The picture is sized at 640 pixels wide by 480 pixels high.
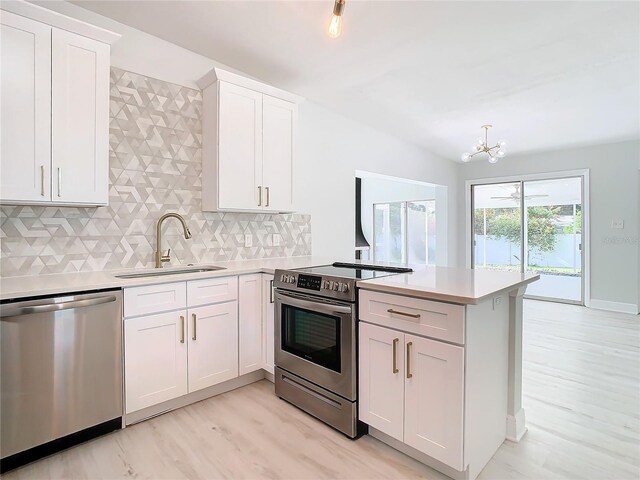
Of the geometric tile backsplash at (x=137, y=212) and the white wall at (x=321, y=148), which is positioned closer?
the geometric tile backsplash at (x=137, y=212)

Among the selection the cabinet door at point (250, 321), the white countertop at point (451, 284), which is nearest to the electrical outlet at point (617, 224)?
the white countertop at point (451, 284)

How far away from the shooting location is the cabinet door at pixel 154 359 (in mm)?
2086

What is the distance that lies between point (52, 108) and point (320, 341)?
2125mm

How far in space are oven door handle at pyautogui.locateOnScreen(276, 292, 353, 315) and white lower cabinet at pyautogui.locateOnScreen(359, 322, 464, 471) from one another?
14 centimetres

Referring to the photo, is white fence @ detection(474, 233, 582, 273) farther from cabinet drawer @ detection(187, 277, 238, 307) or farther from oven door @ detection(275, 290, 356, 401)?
cabinet drawer @ detection(187, 277, 238, 307)

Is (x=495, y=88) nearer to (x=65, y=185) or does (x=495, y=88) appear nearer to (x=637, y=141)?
(x=637, y=141)

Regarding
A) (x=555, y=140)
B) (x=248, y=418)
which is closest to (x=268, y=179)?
(x=248, y=418)

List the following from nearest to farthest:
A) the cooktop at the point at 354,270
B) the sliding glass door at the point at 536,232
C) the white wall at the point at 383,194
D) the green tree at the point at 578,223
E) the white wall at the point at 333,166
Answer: the cooktop at the point at 354,270 → the white wall at the point at 333,166 → the green tree at the point at 578,223 → the sliding glass door at the point at 536,232 → the white wall at the point at 383,194

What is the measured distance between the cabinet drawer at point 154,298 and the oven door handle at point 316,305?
666mm

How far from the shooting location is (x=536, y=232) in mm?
6125

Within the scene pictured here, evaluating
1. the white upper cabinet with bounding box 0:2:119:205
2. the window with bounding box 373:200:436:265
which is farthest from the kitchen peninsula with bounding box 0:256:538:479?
the window with bounding box 373:200:436:265

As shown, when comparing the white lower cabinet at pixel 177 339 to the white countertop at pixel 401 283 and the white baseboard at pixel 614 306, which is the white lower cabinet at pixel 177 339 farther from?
the white baseboard at pixel 614 306

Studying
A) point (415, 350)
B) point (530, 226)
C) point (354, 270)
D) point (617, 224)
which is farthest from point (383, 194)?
point (415, 350)

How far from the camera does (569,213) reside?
19.1 feet
